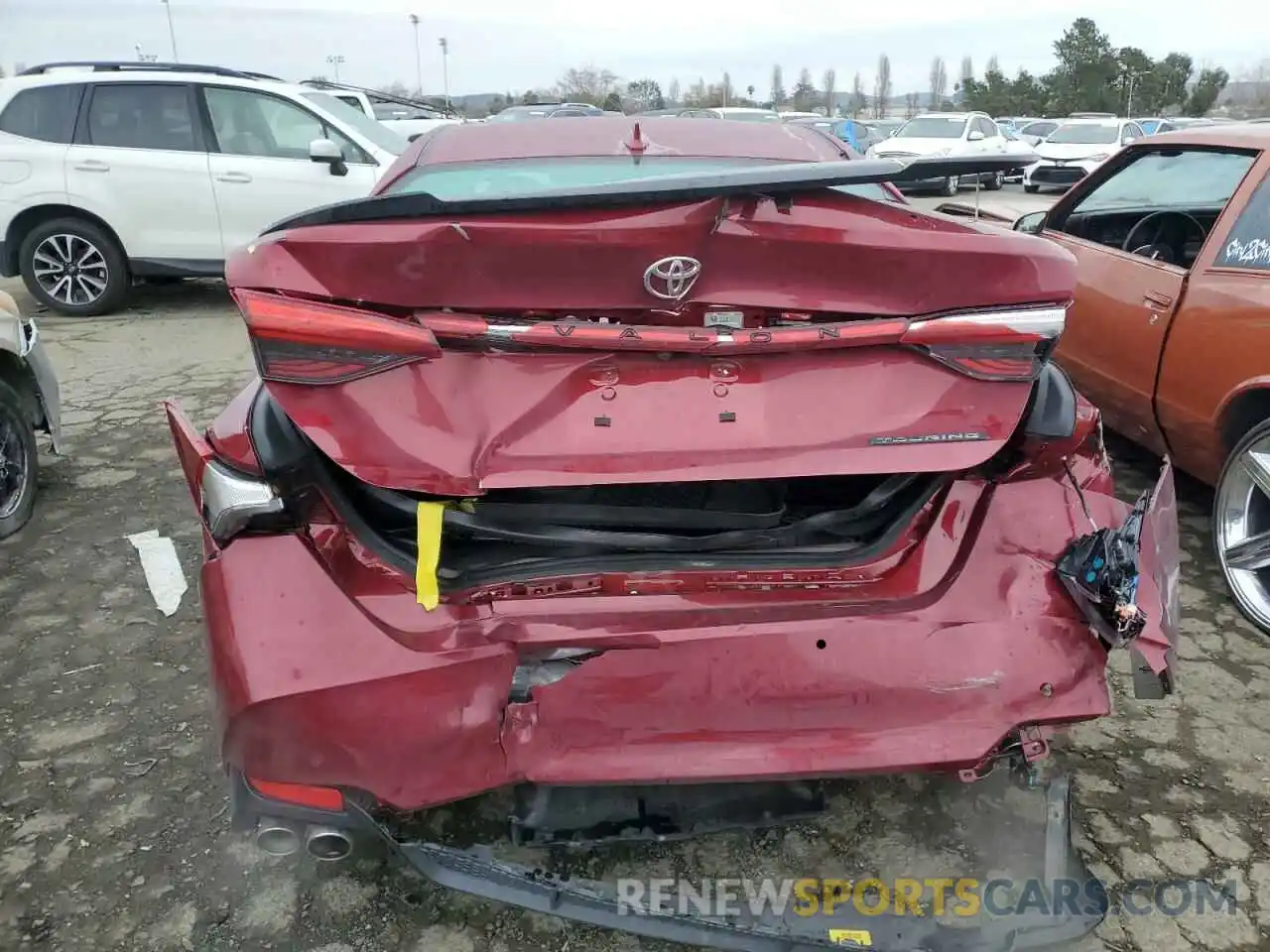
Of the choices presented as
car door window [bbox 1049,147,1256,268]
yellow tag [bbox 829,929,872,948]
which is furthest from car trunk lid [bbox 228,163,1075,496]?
car door window [bbox 1049,147,1256,268]

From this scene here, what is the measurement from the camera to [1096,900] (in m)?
1.99

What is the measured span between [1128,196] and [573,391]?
3.95m

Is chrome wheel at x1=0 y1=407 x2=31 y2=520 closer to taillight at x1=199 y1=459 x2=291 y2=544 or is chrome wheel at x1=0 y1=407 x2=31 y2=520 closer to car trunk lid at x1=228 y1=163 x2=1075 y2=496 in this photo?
taillight at x1=199 y1=459 x2=291 y2=544

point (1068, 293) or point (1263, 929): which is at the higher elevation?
point (1068, 293)

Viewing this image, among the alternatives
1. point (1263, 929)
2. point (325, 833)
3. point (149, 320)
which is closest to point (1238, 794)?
point (1263, 929)

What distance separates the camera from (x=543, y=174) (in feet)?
10.0

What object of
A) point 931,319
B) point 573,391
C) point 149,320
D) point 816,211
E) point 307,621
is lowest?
point 149,320

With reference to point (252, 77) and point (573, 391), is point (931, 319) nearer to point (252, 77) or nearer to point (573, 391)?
point (573, 391)

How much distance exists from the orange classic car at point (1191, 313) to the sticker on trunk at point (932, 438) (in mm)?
2006

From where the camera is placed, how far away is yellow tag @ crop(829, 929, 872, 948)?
6.29 feet

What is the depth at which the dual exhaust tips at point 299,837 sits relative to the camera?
185 centimetres

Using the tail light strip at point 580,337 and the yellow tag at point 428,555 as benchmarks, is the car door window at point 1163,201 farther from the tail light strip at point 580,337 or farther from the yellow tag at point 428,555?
the yellow tag at point 428,555

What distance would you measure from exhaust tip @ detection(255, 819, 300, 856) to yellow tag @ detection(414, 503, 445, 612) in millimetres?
495

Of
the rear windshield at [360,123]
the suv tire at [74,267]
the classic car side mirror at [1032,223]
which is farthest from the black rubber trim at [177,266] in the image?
the classic car side mirror at [1032,223]
